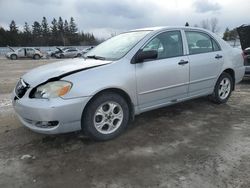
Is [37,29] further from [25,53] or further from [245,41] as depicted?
[245,41]

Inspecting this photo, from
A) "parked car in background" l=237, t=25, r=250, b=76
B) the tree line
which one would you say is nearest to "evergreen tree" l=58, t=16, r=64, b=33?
the tree line

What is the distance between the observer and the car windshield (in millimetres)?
4637

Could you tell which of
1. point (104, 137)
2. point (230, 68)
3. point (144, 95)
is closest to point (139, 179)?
point (104, 137)

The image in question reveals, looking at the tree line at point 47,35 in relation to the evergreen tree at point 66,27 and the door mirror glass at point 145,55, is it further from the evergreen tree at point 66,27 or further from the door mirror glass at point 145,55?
the door mirror glass at point 145,55

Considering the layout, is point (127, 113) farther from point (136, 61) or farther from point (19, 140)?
point (19, 140)

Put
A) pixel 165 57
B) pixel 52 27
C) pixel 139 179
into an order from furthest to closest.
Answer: pixel 52 27
pixel 165 57
pixel 139 179

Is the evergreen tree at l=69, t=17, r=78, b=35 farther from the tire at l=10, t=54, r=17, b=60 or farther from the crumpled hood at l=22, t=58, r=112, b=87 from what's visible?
the crumpled hood at l=22, t=58, r=112, b=87

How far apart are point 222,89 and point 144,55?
2.43 meters

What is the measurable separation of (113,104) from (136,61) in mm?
743

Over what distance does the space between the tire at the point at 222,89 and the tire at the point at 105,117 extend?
2374 millimetres

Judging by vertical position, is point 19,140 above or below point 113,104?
below

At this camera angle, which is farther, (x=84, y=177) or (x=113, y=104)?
(x=113, y=104)

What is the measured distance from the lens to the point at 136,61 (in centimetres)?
445

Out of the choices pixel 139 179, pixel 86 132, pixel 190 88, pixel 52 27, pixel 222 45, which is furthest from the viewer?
pixel 52 27
